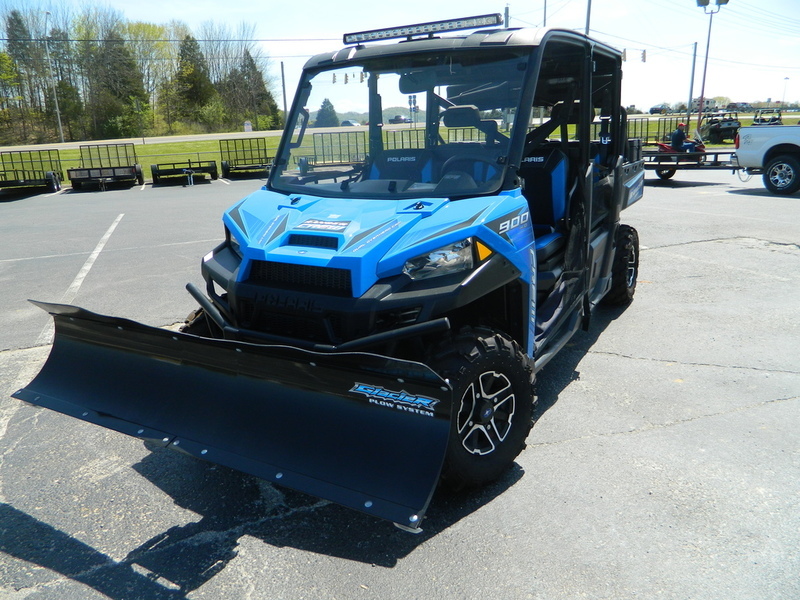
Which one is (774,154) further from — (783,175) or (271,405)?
(271,405)

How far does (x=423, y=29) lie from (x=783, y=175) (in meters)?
13.9

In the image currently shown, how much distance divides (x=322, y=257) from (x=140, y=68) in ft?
242

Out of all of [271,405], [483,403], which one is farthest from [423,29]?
[271,405]

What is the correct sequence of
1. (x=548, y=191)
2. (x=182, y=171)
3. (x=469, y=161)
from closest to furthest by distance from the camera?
(x=469, y=161) < (x=548, y=191) < (x=182, y=171)

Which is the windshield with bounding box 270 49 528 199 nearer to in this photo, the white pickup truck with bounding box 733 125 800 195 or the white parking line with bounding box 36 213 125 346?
the white parking line with bounding box 36 213 125 346

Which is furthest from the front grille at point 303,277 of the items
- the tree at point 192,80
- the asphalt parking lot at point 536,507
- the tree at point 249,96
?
the tree at point 192,80

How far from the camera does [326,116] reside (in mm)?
4883

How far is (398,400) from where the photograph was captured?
2951 millimetres

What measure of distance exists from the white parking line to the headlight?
4323 mm

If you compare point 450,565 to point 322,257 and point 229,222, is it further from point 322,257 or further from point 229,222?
point 229,222

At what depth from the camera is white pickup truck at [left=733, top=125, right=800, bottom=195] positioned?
Answer: 1483 cm

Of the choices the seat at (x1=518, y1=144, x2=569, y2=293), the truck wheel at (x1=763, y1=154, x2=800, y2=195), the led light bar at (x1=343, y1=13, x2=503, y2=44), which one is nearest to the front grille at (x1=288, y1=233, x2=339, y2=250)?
the led light bar at (x1=343, y1=13, x2=503, y2=44)

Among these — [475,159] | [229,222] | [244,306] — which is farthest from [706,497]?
[229,222]

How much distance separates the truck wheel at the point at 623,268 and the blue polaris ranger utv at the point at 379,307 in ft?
5.98
